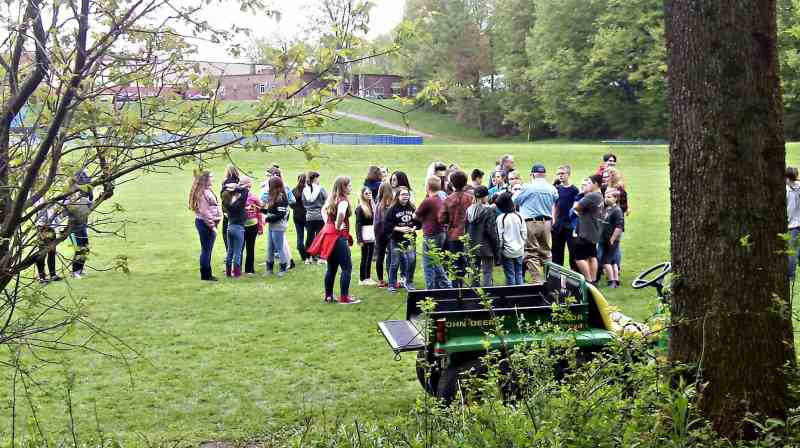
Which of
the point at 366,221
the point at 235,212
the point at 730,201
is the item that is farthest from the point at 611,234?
the point at 730,201

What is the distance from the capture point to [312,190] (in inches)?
614

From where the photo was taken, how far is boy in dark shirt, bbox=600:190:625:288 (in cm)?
1315

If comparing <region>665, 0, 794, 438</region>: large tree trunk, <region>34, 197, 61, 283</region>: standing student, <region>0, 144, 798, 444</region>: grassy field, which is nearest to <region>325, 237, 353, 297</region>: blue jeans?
<region>0, 144, 798, 444</region>: grassy field

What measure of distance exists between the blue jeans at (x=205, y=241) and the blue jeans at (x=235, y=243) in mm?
283

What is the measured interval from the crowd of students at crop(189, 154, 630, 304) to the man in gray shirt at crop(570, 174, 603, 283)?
0.01m

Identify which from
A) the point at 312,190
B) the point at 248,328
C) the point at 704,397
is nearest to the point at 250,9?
the point at 704,397

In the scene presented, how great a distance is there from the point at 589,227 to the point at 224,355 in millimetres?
5732

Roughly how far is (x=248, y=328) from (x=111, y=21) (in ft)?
23.0

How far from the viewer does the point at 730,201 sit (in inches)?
193

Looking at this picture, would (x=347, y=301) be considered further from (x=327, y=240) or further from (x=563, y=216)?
(x=563, y=216)

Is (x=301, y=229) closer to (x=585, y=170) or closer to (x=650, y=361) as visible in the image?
(x=650, y=361)

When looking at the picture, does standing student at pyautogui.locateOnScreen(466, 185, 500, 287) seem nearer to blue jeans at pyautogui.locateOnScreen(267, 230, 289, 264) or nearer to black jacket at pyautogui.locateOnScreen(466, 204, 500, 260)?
black jacket at pyautogui.locateOnScreen(466, 204, 500, 260)

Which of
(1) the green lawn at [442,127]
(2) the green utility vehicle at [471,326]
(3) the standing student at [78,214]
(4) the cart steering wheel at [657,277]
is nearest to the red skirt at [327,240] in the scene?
(2) the green utility vehicle at [471,326]

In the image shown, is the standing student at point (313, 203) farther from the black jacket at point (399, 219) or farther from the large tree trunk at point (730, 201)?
the large tree trunk at point (730, 201)
